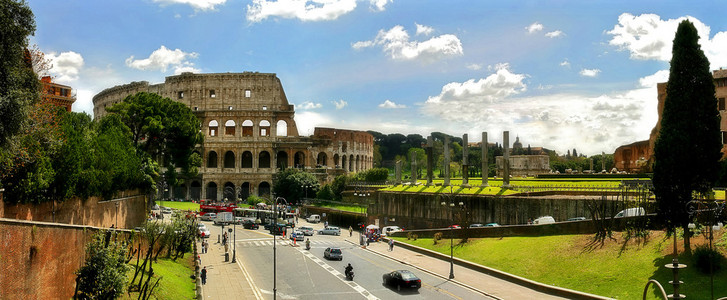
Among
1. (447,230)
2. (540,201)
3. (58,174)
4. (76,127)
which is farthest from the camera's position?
(447,230)

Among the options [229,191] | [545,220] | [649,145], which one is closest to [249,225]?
[545,220]

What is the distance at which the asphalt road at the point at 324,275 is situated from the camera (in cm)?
2422

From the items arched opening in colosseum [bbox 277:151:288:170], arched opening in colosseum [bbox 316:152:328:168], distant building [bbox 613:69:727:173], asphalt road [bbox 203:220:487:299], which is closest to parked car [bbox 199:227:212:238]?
asphalt road [bbox 203:220:487:299]

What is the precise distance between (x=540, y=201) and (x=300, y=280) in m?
17.2

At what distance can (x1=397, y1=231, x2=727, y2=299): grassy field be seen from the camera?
20.5 m

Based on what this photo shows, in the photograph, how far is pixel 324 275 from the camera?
28.7 meters

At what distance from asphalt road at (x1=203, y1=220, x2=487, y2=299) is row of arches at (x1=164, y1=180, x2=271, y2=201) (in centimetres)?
4428

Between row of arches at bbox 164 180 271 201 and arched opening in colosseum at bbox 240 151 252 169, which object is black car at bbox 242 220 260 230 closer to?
row of arches at bbox 164 180 271 201

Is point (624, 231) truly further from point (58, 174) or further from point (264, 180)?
point (264, 180)

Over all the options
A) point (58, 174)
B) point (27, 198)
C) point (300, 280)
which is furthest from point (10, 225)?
point (300, 280)

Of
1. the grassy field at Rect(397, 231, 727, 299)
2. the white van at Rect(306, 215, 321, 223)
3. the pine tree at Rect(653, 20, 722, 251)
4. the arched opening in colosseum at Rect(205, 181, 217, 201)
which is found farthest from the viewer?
the arched opening in colosseum at Rect(205, 181, 217, 201)

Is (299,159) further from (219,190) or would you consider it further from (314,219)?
(314,219)

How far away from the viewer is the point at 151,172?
48.8 metres

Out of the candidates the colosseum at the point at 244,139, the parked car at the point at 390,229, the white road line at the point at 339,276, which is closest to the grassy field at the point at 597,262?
the white road line at the point at 339,276
